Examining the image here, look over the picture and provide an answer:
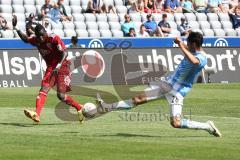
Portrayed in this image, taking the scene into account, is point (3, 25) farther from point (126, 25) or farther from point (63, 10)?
point (126, 25)

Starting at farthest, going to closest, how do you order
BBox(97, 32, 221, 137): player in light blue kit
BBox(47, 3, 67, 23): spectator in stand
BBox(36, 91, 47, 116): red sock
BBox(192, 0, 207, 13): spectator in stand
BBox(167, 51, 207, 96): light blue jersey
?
1. BBox(192, 0, 207, 13): spectator in stand
2. BBox(47, 3, 67, 23): spectator in stand
3. BBox(36, 91, 47, 116): red sock
4. BBox(167, 51, 207, 96): light blue jersey
5. BBox(97, 32, 221, 137): player in light blue kit

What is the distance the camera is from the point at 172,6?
37.2 meters

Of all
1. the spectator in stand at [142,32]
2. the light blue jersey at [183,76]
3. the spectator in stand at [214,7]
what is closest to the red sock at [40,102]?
the light blue jersey at [183,76]

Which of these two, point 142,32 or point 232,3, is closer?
point 142,32

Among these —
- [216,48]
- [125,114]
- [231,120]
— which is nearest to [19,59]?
[216,48]

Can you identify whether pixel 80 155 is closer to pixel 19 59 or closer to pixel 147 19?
pixel 19 59

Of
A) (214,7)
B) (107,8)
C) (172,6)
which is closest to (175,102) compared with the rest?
(107,8)

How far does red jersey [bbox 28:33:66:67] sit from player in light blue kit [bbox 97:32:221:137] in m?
2.67

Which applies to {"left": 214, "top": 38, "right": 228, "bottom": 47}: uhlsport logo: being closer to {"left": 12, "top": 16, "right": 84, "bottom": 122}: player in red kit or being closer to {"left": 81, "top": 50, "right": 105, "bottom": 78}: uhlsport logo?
{"left": 81, "top": 50, "right": 105, "bottom": 78}: uhlsport logo

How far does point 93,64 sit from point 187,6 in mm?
9973

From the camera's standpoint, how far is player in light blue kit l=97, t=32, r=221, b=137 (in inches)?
525

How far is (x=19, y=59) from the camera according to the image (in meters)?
28.5

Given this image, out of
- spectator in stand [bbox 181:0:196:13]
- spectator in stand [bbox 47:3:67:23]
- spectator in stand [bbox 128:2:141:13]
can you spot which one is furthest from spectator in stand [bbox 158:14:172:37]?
spectator in stand [bbox 47:3:67:23]

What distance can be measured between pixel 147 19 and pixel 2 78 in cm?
842
